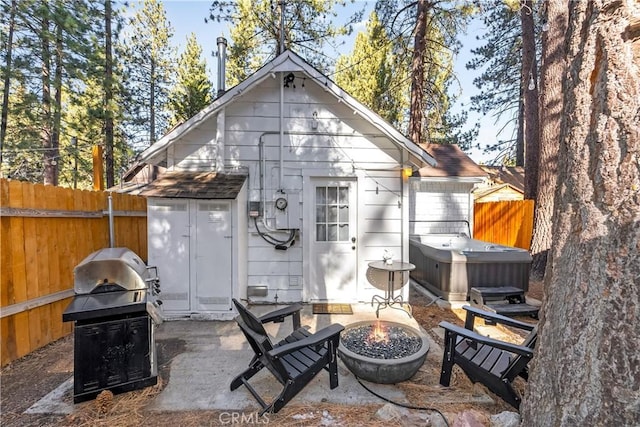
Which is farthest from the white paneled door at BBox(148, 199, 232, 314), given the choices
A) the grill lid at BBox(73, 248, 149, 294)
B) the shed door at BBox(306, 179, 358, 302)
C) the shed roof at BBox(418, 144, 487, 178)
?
the shed roof at BBox(418, 144, 487, 178)

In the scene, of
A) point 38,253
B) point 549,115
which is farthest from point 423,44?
point 38,253

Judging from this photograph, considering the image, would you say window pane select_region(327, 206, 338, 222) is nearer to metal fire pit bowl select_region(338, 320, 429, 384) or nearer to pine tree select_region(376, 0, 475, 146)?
metal fire pit bowl select_region(338, 320, 429, 384)

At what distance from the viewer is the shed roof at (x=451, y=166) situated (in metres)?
7.92

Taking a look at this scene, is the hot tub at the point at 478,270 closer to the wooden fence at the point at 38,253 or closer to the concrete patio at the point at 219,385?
the concrete patio at the point at 219,385

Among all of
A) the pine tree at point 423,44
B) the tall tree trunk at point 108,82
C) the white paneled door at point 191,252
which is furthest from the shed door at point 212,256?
the tall tree trunk at point 108,82

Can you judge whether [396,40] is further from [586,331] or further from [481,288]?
[586,331]

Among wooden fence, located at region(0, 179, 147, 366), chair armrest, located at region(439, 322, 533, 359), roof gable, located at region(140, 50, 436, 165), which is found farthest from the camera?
roof gable, located at region(140, 50, 436, 165)

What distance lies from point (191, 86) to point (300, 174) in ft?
30.5

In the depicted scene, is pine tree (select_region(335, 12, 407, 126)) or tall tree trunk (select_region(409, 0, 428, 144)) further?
pine tree (select_region(335, 12, 407, 126))

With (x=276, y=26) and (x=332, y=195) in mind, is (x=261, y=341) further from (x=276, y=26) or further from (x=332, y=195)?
(x=276, y=26)

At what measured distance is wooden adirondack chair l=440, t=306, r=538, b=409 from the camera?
2275 millimetres

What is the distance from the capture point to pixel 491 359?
257 cm

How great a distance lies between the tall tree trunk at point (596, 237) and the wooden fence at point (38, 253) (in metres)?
4.83

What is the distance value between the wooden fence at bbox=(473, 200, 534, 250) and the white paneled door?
7627 mm
